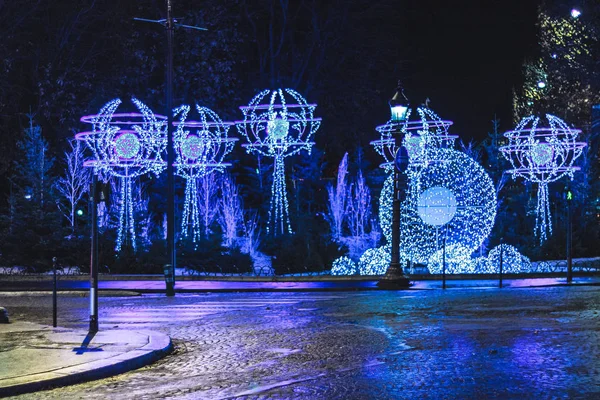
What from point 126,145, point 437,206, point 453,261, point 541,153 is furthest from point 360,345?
point 541,153

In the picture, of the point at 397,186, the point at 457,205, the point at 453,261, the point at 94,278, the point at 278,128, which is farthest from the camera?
the point at 278,128

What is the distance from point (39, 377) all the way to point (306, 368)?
332 centimetres

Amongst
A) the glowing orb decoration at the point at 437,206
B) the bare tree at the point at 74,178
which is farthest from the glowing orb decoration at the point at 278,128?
the glowing orb decoration at the point at 437,206

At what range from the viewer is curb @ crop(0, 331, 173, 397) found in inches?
→ 397

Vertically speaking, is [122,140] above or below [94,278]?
above

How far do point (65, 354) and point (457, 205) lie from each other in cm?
1738

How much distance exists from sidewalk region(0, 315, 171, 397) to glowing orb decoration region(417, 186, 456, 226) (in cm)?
1219

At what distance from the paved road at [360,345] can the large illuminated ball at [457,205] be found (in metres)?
5.88

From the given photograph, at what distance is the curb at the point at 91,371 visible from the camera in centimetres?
1009

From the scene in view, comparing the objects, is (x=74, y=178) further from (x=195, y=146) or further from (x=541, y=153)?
(x=541, y=153)

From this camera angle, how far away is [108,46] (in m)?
46.2

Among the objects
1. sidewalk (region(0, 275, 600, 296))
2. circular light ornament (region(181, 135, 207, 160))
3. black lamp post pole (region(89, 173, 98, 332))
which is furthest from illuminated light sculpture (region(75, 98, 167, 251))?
black lamp post pole (region(89, 173, 98, 332))

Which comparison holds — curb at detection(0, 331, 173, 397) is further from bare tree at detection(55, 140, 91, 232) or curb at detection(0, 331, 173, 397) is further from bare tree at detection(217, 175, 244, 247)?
bare tree at detection(55, 140, 91, 232)

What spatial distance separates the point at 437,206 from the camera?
82.1 feet
